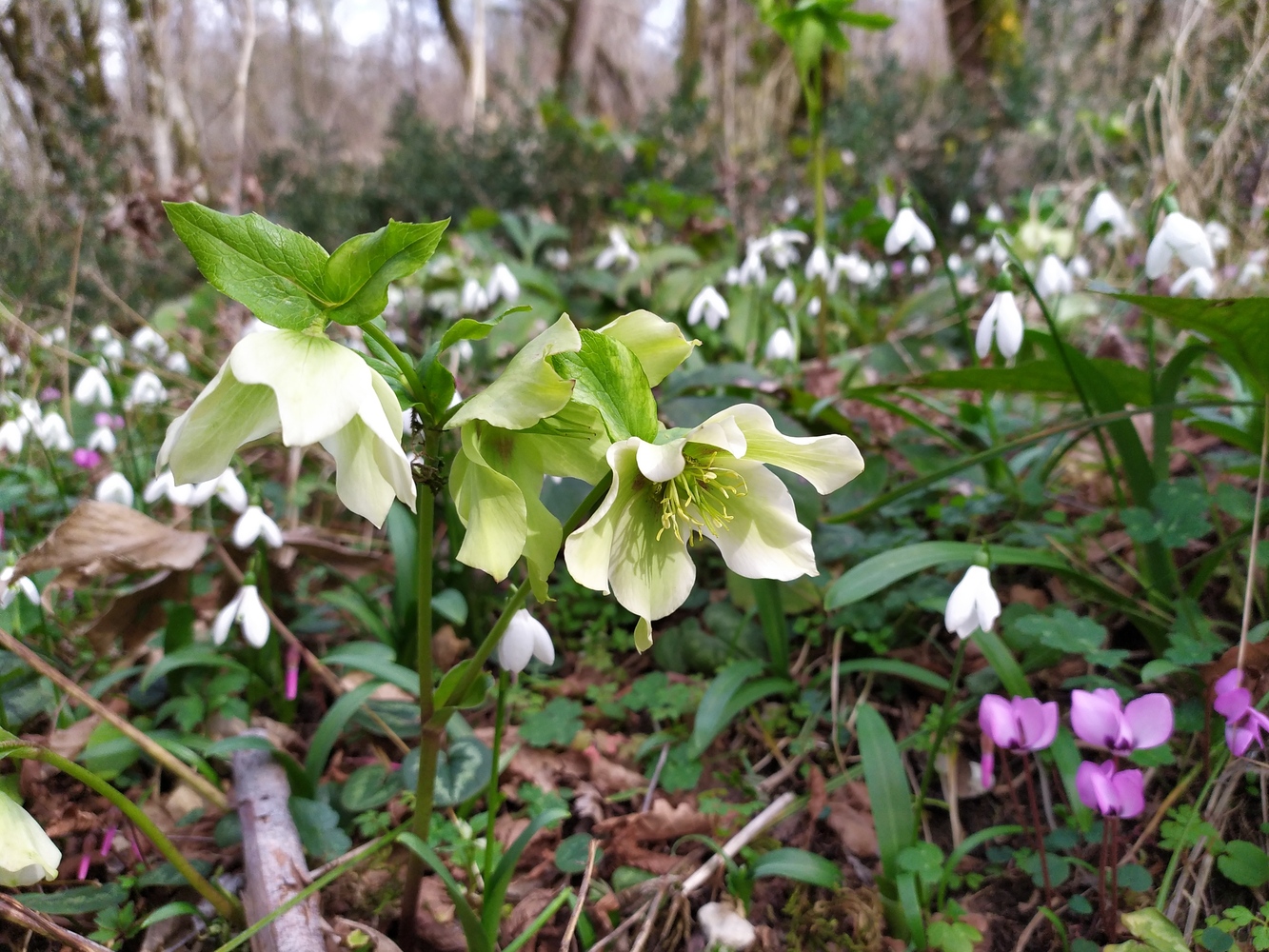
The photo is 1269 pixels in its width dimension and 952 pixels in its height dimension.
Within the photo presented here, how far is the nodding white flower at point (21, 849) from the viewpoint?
0.85m

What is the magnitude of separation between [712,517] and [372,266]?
465mm

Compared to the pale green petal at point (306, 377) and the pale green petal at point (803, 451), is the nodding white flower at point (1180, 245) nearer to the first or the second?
the pale green petal at point (803, 451)

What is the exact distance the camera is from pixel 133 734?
3.70 feet

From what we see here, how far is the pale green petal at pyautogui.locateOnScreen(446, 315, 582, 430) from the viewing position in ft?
2.51

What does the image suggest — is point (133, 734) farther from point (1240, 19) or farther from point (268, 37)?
point (268, 37)

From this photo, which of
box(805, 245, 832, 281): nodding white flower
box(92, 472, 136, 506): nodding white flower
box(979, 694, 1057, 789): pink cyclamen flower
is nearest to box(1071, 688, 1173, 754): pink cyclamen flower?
box(979, 694, 1057, 789): pink cyclamen flower

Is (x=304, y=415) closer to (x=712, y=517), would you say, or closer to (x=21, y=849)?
(x=712, y=517)

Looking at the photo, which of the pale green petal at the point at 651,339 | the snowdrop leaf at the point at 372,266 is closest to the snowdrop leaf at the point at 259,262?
the snowdrop leaf at the point at 372,266

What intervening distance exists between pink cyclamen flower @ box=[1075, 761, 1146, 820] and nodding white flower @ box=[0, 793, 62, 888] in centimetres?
136

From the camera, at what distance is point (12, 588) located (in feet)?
4.59

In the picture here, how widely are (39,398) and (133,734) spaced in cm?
244

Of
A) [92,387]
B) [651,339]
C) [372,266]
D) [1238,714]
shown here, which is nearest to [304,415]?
[372,266]

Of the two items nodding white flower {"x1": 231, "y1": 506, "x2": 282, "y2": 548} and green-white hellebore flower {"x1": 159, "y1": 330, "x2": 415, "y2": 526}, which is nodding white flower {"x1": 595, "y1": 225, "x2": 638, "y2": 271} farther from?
green-white hellebore flower {"x1": 159, "y1": 330, "x2": 415, "y2": 526}

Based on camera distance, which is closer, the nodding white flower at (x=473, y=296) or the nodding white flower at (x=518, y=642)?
the nodding white flower at (x=518, y=642)
